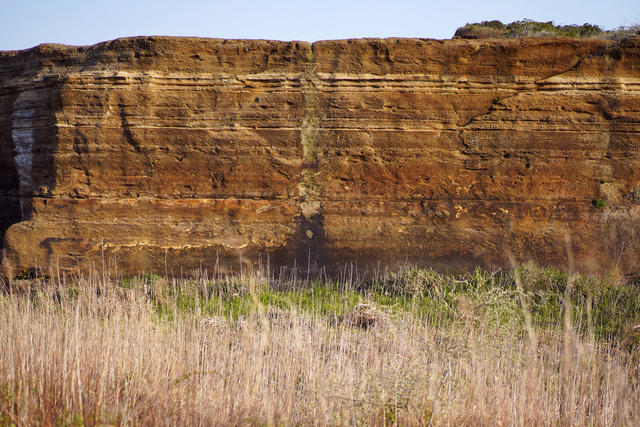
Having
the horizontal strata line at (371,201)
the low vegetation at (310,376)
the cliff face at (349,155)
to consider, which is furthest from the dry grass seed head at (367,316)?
the horizontal strata line at (371,201)

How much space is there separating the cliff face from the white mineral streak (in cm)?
73

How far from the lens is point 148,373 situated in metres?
4.07

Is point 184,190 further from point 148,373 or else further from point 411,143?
point 148,373

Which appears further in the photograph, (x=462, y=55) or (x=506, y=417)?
(x=462, y=55)

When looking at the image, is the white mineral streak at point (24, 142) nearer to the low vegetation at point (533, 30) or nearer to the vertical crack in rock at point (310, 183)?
the vertical crack in rock at point (310, 183)

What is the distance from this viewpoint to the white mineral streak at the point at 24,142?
9031 millimetres

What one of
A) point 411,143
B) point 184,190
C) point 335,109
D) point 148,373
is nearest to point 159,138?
point 184,190

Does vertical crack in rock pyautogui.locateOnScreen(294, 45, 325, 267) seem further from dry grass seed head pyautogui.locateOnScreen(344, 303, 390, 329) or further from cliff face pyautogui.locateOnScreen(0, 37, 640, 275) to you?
dry grass seed head pyautogui.locateOnScreen(344, 303, 390, 329)

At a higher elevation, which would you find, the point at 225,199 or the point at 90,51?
the point at 90,51

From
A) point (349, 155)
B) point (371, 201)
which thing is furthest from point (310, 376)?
point (349, 155)

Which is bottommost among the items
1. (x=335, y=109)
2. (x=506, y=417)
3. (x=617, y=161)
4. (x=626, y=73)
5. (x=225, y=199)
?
(x=506, y=417)

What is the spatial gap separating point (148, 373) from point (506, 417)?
103 inches

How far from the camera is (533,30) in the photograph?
12.5 m

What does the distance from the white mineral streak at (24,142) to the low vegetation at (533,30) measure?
7.85 metres
